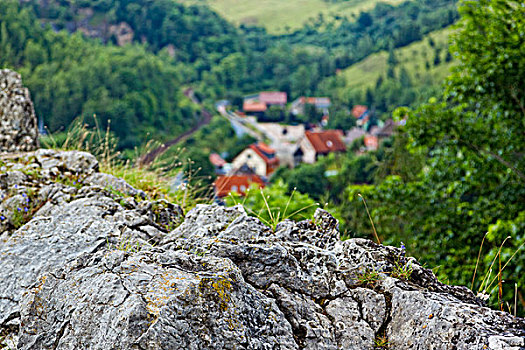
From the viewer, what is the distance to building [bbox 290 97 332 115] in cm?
13138

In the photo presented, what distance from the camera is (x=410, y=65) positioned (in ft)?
448

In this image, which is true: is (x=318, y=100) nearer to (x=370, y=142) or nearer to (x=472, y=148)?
(x=370, y=142)

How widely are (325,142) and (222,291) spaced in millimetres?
91009

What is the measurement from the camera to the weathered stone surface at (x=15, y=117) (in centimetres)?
578

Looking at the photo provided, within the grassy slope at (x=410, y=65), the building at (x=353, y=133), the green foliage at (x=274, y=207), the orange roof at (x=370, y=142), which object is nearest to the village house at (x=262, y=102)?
the grassy slope at (x=410, y=65)

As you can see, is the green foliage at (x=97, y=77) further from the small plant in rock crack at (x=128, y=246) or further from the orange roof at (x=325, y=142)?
the small plant in rock crack at (x=128, y=246)

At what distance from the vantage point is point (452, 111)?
8.84 m

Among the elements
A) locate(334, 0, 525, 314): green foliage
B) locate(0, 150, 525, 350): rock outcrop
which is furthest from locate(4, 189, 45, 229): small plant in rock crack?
locate(334, 0, 525, 314): green foliage

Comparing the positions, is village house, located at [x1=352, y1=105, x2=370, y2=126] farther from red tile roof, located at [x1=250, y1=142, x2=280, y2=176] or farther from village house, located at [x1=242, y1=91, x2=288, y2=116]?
red tile roof, located at [x1=250, y1=142, x2=280, y2=176]

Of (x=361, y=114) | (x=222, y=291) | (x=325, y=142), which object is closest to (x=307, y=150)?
(x=325, y=142)

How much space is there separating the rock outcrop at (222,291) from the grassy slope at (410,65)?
12660cm

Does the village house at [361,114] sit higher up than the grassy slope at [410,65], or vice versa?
the grassy slope at [410,65]

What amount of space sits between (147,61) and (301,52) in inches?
2940

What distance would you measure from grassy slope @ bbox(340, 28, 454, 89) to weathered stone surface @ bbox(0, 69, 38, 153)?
12507cm
